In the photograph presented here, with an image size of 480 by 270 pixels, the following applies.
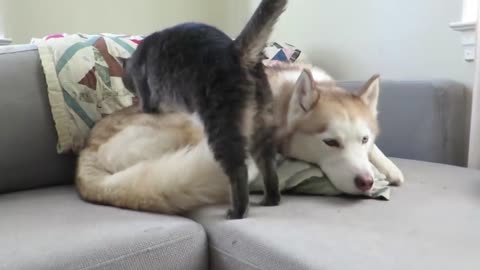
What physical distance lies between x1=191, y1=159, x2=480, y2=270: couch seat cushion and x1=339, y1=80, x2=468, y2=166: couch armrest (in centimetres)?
39

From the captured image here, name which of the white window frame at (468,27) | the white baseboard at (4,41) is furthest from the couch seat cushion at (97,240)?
the white baseboard at (4,41)

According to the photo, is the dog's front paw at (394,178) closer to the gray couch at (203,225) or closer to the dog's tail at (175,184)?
the gray couch at (203,225)

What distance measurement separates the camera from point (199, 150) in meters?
1.25

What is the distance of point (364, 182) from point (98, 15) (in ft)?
7.01

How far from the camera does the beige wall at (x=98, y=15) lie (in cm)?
268

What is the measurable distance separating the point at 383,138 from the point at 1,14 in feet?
6.48

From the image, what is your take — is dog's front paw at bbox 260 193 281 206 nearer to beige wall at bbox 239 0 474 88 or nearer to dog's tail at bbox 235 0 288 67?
dog's tail at bbox 235 0 288 67

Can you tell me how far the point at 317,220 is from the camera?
1100mm

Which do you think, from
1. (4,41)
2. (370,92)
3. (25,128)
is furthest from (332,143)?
(4,41)

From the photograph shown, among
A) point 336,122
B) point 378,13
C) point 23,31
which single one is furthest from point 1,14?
point 336,122

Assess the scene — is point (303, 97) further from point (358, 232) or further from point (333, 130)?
point (358, 232)

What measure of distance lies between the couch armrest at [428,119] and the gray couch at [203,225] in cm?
13

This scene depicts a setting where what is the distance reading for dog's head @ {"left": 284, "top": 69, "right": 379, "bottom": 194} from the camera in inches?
50.2

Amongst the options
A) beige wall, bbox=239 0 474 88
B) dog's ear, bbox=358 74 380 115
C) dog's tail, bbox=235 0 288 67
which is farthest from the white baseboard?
dog's ear, bbox=358 74 380 115
